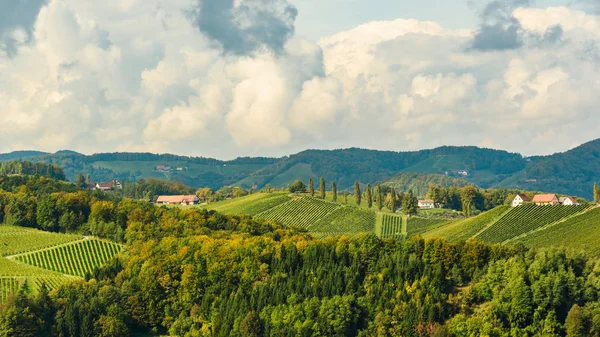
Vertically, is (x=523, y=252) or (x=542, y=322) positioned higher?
(x=523, y=252)

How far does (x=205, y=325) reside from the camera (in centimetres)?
10006

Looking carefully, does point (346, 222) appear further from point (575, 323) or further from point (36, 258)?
point (575, 323)

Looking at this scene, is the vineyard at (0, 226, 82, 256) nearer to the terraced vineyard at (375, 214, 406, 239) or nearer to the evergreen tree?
the terraced vineyard at (375, 214, 406, 239)

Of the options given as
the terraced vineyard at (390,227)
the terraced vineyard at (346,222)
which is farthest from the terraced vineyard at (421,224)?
the terraced vineyard at (346,222)

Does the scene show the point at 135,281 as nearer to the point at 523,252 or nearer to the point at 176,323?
the point at 176,323

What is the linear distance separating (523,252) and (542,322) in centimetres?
1619

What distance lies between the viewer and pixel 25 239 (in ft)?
447

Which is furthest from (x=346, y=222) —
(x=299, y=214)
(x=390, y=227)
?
(x=299, y=214)

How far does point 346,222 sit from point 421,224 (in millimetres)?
17210

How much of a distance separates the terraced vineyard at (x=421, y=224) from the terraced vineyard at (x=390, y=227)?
2.20m

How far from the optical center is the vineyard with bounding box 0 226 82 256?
13038 centimetres

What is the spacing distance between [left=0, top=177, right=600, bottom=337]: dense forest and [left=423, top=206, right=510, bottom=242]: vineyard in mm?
40796

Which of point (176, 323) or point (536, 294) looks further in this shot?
point (176, 323)

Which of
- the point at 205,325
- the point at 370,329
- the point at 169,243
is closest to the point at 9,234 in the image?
the point at 169,243
